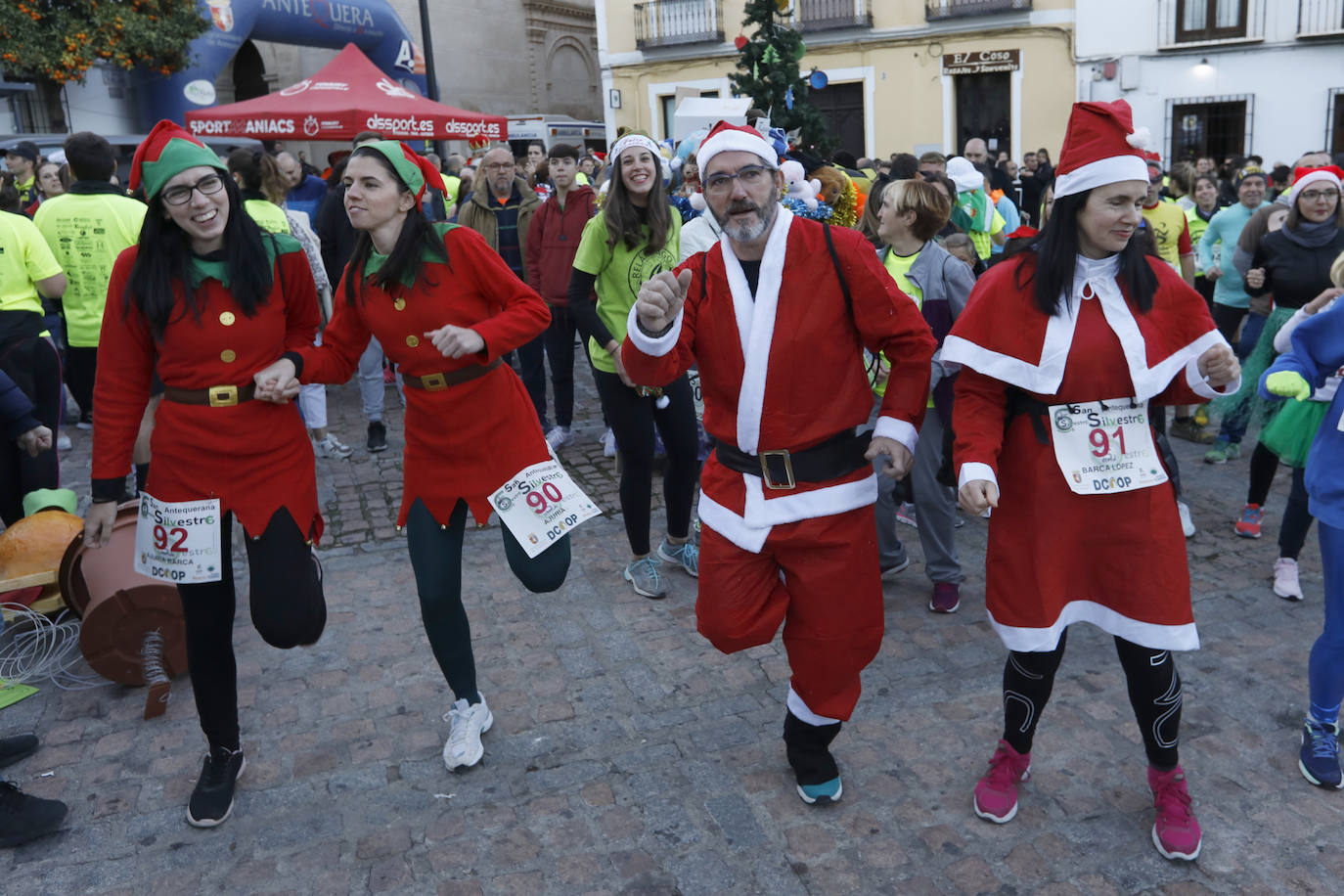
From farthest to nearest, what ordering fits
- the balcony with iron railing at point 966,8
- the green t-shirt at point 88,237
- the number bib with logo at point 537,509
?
the balcony with iron railing at point 966,8, the green t-shirt at point 88,237, the number bib with logo at point 537,509

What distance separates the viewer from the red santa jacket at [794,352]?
9.66 ft

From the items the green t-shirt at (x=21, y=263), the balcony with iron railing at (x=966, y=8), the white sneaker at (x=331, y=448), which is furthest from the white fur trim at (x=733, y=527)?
the balcony with iron railing at (x=966, y=8)

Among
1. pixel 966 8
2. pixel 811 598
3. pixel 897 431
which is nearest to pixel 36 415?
pixel 811 598

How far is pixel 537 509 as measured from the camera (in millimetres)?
3389

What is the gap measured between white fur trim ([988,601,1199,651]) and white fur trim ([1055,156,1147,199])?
1124mm

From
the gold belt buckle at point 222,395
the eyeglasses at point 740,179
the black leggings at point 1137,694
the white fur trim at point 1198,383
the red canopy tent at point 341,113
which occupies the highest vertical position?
the red canopy tent at point 341,113

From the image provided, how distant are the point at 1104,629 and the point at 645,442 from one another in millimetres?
2394

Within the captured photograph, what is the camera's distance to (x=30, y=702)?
4.18 m

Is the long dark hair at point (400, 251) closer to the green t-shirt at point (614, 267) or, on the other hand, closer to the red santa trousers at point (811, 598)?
the red santa trousers at point (811, 598)

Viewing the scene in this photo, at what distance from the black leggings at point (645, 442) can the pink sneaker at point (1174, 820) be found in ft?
8.00

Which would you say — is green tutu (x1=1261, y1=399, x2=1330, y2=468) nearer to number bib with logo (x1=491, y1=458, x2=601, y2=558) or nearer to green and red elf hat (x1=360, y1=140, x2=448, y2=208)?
number bib with logo (x1=491, y1=458, x2=601, y2=558)

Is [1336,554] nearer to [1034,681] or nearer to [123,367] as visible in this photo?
[1034,681]

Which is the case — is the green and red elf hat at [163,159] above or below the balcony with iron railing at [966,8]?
below

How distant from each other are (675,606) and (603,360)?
116 cm
